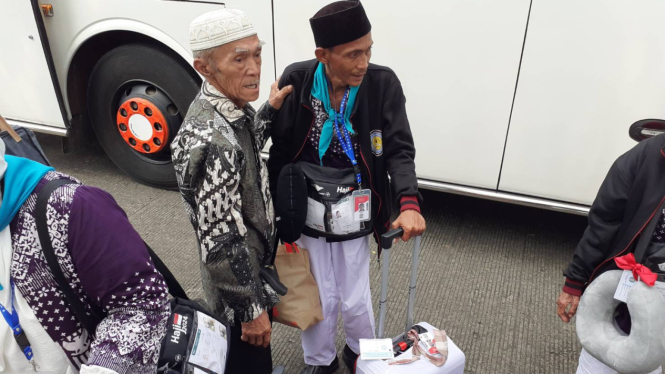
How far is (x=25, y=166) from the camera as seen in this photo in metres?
1.13

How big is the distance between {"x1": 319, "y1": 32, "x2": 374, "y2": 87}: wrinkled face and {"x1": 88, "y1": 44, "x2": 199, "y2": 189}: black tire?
215 centimetres

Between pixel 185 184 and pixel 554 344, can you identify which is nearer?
pixel 185 184

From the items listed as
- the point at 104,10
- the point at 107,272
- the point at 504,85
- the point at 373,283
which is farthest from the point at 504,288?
the point at 104,10

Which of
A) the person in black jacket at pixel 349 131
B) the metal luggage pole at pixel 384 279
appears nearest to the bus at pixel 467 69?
the person in black jacket at pixel 349 131

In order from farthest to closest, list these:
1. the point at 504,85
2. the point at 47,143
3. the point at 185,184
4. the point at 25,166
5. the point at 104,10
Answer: the point at 47,143 < the point at 104,10 < the point at 504,85 < the point at 185,184 < the point at 25,166

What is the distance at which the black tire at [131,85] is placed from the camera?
3715 millimetres

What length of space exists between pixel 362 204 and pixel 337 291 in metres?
0.48

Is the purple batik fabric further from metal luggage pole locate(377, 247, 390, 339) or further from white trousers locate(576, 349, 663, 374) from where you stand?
white trousers locate(576, 349, 663, 374)

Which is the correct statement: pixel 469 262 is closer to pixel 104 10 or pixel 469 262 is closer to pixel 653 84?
pixel 653 84

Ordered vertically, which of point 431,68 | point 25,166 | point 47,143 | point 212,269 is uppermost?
point 25,166

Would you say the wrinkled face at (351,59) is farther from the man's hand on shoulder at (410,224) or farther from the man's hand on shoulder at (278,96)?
the man's hand on shoulder at (410,224)

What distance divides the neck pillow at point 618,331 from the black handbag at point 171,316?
3.96 feet

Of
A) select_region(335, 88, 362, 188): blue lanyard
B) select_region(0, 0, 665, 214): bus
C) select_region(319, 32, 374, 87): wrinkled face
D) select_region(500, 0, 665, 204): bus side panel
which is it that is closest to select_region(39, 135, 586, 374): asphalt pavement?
select_region(0, 0, 665, 214): bus

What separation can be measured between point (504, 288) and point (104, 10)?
3.36m
